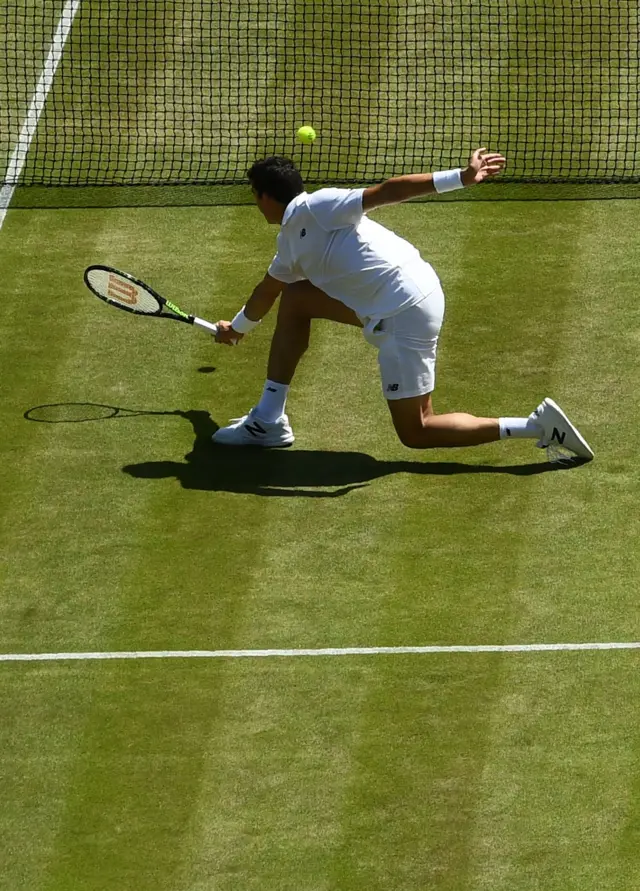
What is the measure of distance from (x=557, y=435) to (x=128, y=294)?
3.24 m

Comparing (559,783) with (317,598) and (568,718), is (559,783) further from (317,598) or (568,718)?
(317,598)

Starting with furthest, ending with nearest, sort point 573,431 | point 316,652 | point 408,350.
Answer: point 573,431
point 408,350
point 316,652

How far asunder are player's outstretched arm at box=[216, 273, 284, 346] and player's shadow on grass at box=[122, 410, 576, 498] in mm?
749

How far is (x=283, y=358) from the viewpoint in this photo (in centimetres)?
1112

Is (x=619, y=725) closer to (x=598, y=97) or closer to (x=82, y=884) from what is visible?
(x=82, y=884)

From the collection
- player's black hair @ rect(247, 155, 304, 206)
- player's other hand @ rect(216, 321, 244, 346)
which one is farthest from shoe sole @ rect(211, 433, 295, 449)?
player's black hair @ rect(247, 155, 304, 206)

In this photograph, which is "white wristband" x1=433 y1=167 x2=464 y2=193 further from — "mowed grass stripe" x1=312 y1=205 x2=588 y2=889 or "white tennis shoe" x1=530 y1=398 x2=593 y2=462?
"mowed grass stripe" x1=312 y1=205 x2=588 y2=889

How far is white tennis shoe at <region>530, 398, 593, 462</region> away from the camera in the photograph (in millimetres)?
10584

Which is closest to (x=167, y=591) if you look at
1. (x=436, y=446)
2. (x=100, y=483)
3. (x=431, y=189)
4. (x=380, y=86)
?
(x=100, y=483)

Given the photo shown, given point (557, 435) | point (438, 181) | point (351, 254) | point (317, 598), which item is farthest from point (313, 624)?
point (438, 181)

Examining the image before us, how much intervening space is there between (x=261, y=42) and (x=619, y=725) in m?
11.0

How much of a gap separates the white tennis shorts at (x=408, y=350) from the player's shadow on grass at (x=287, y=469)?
0.60 metres

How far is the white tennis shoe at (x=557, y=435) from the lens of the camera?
10.6 m

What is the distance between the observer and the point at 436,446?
422 inches
